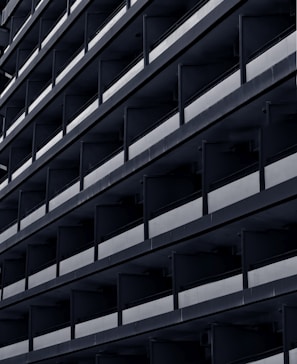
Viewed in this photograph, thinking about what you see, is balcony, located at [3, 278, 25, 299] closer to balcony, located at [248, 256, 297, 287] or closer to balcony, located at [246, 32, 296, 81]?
balcony, located at [248, 256, 297, 287]

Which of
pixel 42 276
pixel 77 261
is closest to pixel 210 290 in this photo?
pixel 77 261

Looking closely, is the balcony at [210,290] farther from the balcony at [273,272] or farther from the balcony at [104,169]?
the balcony at [104,169]

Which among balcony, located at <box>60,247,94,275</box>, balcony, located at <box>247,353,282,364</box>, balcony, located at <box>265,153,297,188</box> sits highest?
balcony, located at <box>60,247,94,275</box>

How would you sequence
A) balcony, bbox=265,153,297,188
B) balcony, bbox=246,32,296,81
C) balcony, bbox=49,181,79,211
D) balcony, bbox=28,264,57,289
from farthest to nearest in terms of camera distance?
balcony, bbox=28,264,57,289
balcony, bbox=49,181,79,211
balcony, bbox=246,32,296,81
balcony, bbox=265,153,297,188

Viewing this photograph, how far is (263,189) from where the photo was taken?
29203 mm

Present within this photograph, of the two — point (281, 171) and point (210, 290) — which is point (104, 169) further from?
point (281, 171)

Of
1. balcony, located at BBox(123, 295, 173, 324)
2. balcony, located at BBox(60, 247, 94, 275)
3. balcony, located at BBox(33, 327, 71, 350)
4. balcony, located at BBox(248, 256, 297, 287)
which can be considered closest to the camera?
balcony, located at BBox(248, 256, 297, 287)

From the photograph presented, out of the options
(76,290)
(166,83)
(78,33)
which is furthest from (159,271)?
(78,33)

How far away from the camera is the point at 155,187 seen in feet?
124

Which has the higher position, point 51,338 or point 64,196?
point 64,196

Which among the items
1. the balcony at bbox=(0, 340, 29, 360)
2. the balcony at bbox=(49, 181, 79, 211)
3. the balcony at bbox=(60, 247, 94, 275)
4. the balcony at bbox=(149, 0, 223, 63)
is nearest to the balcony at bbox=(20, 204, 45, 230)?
the balcony at bbox=(49, 181, 79, 211)

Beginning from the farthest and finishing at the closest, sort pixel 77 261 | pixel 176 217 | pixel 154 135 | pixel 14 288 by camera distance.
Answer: pixel 14 288
pixel 77 261
pixel 154 135
pixel 176 217

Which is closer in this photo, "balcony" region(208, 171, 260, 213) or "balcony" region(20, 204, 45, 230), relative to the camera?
"balcony" region(208, 171, 260, 213)

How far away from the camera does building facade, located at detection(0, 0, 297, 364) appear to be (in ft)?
100
